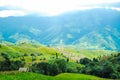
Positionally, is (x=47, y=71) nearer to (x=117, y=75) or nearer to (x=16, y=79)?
(x=117, y=75)

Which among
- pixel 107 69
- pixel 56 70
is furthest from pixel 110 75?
pixel 56 70

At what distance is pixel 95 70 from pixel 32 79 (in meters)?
78.2

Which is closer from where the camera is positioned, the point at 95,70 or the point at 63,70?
the point at 95,70

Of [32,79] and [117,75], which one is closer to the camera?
[32,79]

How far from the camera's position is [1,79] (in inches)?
2168

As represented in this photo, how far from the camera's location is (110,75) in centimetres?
12406

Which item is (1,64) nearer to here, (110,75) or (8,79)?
(110,75)

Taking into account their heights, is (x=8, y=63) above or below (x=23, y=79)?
above

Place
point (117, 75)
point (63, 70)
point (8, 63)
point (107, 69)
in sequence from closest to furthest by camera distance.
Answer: point (117, 75)
point (107, 69)
point (63, 70)
point (8, 63)

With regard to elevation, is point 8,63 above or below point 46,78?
above

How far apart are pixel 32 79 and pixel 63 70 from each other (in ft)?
369

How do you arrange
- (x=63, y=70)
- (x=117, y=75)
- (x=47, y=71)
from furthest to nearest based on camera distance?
(x=63, y=70)
(x=47, y=71)
(x=117, y=75)

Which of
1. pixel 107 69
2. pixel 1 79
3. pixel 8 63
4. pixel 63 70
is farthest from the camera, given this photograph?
pixel 8 63

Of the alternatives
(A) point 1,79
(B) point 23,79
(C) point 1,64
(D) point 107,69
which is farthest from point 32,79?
(C) point 1,64
